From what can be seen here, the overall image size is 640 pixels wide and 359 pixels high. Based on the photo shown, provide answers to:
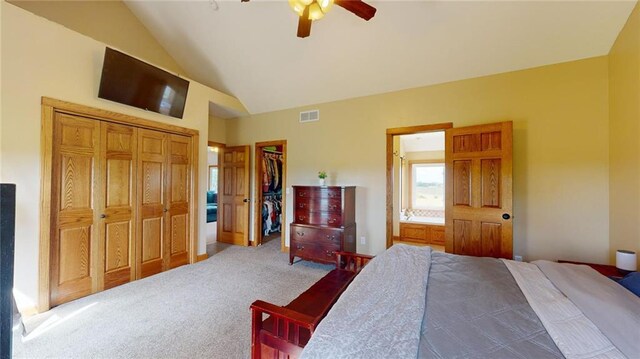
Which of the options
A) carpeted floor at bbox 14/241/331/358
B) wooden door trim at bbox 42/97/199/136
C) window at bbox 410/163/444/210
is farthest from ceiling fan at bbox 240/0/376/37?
window at bbox 410/163/444/210

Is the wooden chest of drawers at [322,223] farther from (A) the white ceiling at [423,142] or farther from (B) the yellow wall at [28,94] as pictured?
(A) the white ceiling at [423,142]

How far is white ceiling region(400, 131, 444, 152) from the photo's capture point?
601 cm

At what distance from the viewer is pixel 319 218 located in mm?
3771

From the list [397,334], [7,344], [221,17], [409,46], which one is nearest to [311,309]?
[397,334]

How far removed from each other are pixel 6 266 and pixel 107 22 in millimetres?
4301

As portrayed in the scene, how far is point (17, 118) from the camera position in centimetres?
225

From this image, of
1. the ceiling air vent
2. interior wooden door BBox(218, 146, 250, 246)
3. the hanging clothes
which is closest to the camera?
the ceiling air vent

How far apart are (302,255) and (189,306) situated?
1668mm

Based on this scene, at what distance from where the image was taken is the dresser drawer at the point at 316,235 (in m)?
3.53

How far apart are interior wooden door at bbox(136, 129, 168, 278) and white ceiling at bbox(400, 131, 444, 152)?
4.98 m

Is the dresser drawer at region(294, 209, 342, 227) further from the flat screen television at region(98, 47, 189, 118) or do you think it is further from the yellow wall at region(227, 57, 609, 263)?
the flat screen television at region(98, 47, 189, 118)

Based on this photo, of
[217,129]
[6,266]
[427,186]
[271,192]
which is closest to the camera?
[6,266]

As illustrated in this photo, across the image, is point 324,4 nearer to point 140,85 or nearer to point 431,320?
point 431,320

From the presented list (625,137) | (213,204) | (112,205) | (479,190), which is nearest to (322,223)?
(479,190)
